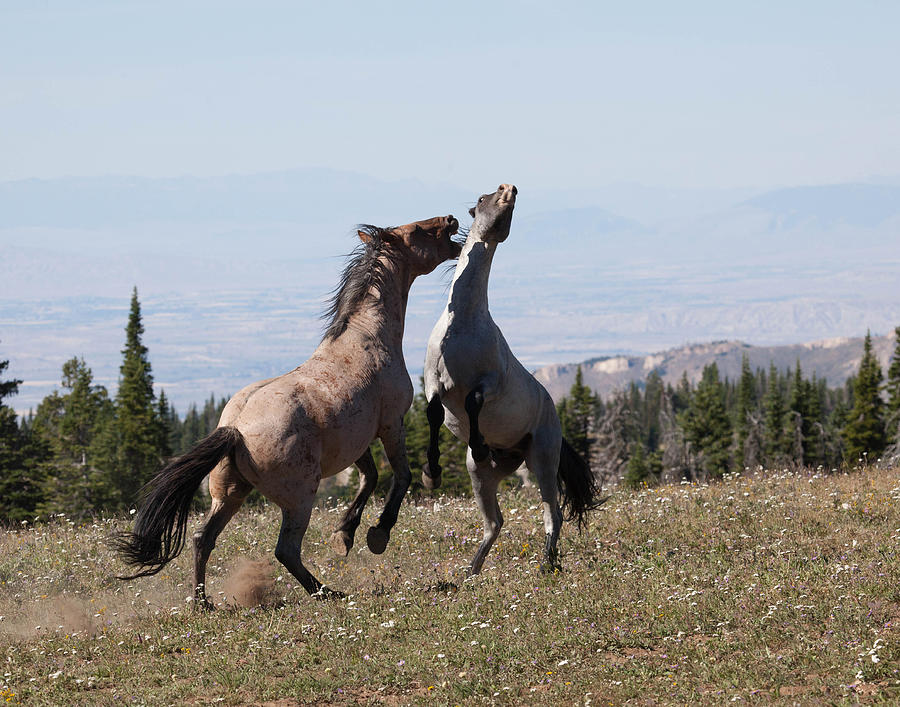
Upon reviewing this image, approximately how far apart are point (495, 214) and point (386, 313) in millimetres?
1697

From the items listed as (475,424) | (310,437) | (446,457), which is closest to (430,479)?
(475,424)

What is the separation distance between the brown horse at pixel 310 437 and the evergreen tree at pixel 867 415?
243 ft

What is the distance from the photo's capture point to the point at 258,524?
1498 cm

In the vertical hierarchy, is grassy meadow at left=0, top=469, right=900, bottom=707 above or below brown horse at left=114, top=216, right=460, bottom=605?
below

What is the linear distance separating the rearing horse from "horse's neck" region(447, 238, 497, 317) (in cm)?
1

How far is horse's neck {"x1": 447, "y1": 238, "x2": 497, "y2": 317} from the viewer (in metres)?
10.9

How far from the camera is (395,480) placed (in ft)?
37.3

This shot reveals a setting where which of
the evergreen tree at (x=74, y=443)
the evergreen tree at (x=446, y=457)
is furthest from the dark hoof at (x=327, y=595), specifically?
the evergreen tree at (x=446, y=457)

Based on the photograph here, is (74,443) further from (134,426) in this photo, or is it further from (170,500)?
(170,500)

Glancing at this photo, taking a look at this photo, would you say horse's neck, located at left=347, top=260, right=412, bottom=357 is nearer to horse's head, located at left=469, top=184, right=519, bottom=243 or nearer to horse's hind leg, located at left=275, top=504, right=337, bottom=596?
horse's head, located at left=469, top=184, right=519, bottom=243

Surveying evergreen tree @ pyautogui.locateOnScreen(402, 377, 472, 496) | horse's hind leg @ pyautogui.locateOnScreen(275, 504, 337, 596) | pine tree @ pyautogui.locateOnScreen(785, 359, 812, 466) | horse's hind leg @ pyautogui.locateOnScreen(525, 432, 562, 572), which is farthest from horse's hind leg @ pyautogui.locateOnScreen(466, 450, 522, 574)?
pine tree @ pyautogui.locateOnScreen(785, 359, 812, 466)

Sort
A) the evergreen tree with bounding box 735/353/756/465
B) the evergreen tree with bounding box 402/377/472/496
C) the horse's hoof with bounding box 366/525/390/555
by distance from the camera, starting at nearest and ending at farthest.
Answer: the horse's hoof with bounding box 366/525/390/555, the evergreen tree with bounding box 402/377/472/496, the evergreen tree with bounding box 735/353/756/465

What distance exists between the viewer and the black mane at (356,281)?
11.6 meters

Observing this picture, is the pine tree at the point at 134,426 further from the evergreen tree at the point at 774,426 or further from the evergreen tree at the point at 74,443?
the evergreen tree at the point at 774,426
